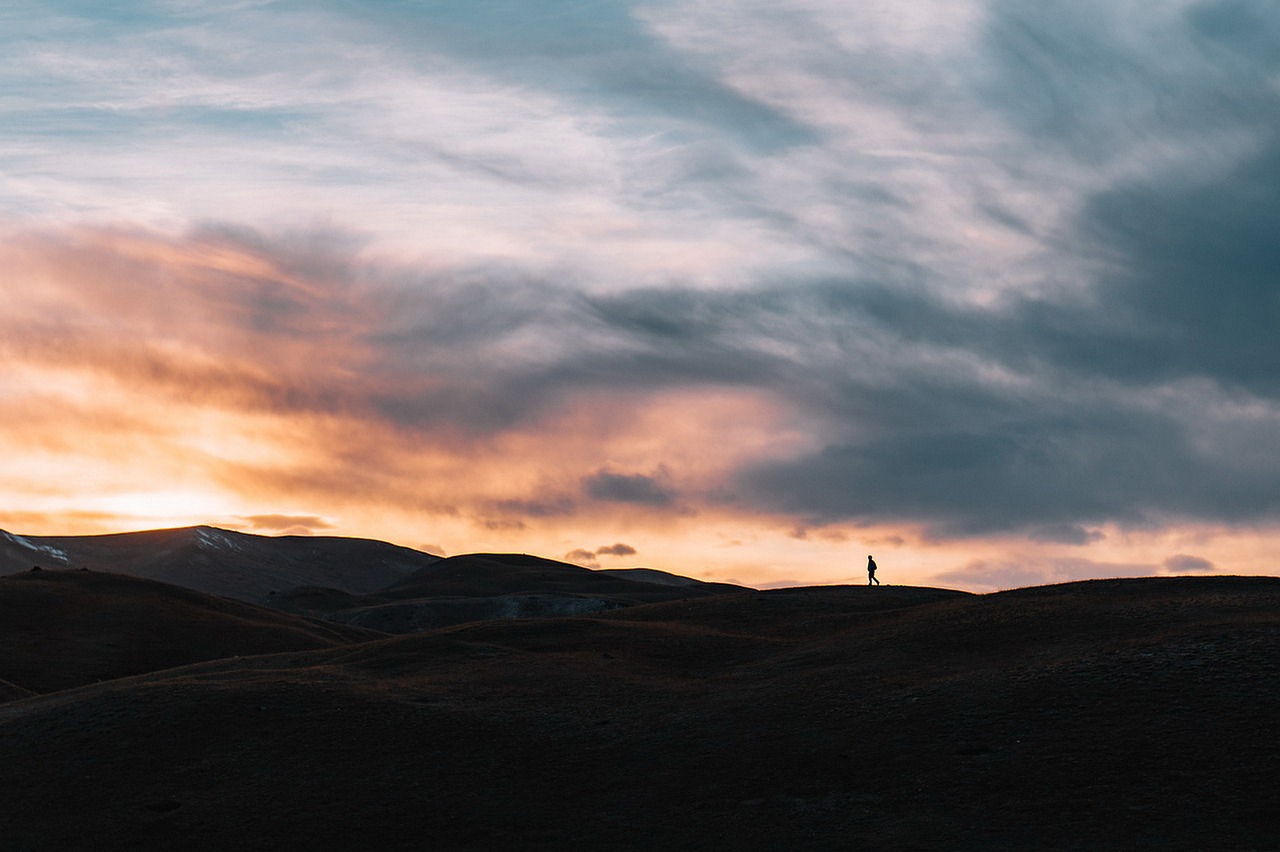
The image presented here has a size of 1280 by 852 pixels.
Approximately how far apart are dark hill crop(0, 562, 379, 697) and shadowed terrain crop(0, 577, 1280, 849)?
3000cm

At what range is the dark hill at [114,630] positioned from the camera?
274 ft

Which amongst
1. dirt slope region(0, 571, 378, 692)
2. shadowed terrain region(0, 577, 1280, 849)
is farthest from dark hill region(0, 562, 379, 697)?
shadowed terrain region(0, 577, 1280, 849)

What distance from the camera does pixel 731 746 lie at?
41750 mm

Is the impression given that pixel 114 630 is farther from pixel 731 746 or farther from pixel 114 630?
pixel 731 746

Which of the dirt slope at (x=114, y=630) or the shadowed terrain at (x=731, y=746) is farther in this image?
the dirt slope at (x=114, y=630)

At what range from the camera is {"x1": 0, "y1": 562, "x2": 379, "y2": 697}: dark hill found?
274 ft

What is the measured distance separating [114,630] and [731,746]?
67667 millimetres

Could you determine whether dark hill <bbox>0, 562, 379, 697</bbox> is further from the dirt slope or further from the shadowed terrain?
the shadowed terrain

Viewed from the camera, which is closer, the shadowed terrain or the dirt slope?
the shadowed terrain

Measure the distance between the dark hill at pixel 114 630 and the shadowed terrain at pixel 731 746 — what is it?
30.0 metres

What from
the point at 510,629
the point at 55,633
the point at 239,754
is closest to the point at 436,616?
the point at 55,633

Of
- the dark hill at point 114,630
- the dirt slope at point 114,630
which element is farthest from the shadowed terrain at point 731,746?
the dark hill at point 114,630

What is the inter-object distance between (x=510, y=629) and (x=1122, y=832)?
42384mm

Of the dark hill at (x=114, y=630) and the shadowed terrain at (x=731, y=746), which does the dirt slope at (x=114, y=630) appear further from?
the shadowed terrain at (x=731, y=746)
